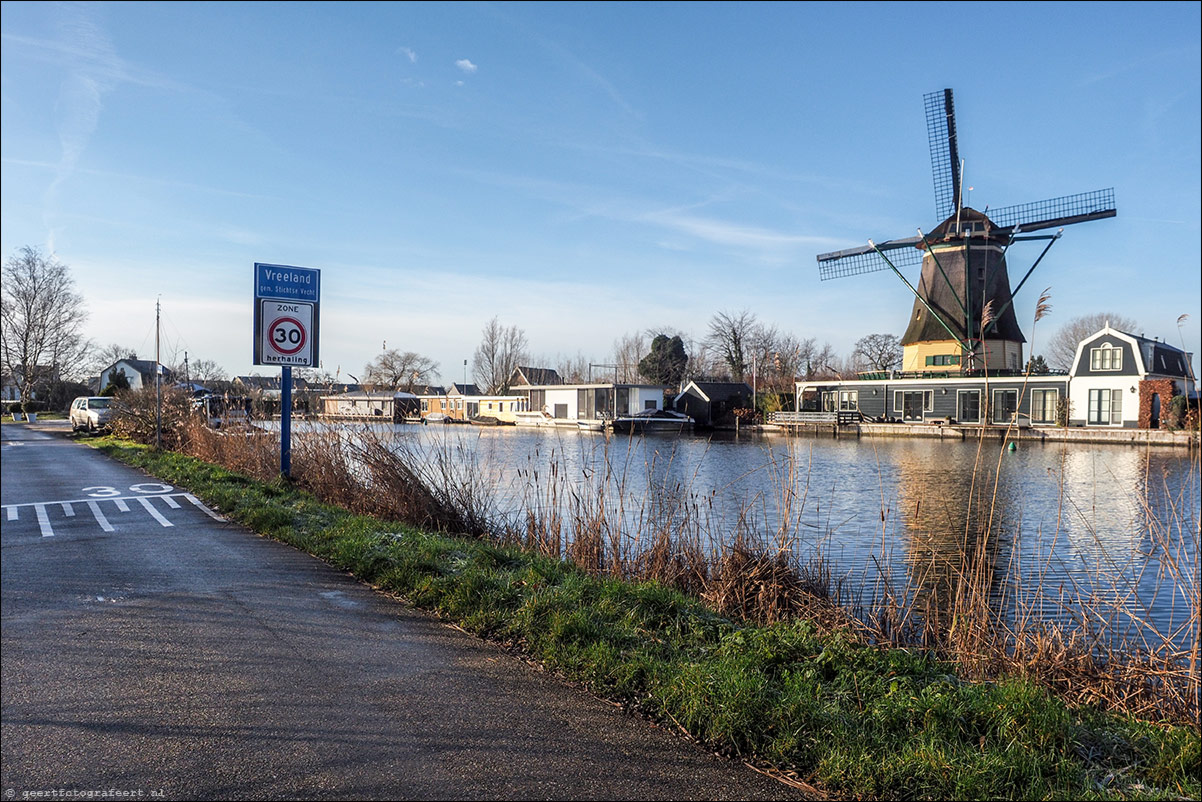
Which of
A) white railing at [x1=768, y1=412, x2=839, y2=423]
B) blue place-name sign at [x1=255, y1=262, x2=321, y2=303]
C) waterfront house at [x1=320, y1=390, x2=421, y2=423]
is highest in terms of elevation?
blue place-name sign at [x1=255, y1=262, x2=321, y2=303]

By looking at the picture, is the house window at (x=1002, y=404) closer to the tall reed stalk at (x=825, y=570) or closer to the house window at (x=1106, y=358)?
the house window at (x=1106, y=358)

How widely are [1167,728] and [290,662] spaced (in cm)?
461

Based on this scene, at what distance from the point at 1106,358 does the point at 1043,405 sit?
4333mm

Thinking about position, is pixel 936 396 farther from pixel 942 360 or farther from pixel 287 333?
pixel 287 333

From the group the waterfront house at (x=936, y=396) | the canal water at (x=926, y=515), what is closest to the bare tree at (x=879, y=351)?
the waterfront house at (x=936, y=396)

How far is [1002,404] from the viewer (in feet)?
145

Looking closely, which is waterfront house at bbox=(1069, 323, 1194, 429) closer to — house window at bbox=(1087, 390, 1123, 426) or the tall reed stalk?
house window at bbox=(1087, 390, 1123, 426)

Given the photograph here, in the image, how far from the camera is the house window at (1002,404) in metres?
43.7

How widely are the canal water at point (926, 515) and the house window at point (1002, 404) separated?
1818cm

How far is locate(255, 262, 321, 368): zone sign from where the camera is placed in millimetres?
12008

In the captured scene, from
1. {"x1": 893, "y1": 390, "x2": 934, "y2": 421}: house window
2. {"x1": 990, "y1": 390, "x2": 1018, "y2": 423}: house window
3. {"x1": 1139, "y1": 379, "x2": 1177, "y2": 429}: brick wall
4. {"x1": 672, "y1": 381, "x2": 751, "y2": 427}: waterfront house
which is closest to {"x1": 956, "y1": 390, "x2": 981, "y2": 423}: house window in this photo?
{"x1": 990, "y1": 390, "x2": 1018, "y2": 423}: house window

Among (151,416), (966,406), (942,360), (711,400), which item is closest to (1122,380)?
(966,406)

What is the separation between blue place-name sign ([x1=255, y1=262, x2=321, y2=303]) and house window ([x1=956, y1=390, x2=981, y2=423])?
135 ft

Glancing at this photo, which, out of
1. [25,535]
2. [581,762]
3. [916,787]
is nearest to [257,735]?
[581,762]
